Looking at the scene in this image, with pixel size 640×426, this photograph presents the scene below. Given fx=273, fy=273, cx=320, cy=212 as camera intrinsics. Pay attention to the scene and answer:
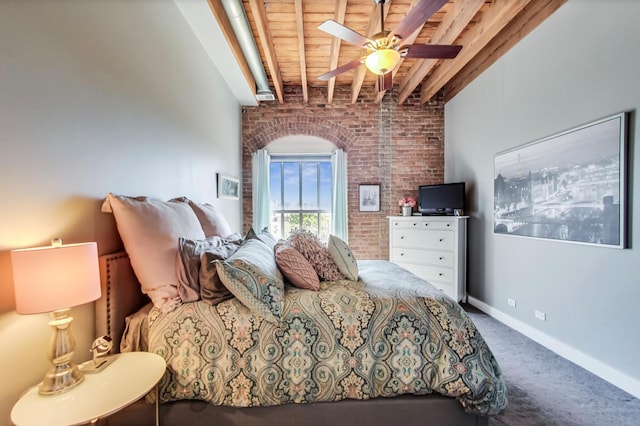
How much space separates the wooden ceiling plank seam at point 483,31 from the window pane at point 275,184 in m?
2.80

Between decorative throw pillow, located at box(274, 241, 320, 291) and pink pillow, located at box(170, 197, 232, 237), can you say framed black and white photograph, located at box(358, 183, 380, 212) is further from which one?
decorative throw pillow, located at box(274, 241, 320, 291)

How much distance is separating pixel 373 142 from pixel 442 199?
4.85 ft

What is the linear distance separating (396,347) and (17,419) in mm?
1529

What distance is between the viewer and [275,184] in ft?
15.8

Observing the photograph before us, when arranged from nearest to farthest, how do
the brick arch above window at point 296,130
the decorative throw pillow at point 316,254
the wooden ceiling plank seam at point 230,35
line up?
the decorative throw pillow at point 316,254 → the wooden ceiling plank seam at point 230,35 → the brick arch above window at point 296,130

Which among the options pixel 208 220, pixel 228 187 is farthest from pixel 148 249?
pixel 228 187

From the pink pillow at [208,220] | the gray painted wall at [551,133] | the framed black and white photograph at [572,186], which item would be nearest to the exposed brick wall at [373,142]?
the gray painted wall at [551,133]

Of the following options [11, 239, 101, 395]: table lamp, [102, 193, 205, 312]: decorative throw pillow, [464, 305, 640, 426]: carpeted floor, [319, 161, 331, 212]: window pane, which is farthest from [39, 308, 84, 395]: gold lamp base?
[319, 161, 331, 212]: window pane

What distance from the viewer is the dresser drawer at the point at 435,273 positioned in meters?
3.70

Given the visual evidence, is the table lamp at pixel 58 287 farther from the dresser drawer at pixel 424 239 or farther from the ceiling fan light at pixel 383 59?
the dresser drawer at pixel 424 239

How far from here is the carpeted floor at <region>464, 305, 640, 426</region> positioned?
66.7 inches

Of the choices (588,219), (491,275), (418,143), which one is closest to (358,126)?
(418,143)

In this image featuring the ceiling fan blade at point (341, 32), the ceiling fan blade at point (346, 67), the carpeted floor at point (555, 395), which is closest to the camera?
the carpeted floor at point (555, 395)

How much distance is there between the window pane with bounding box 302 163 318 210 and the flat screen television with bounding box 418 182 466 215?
1737mm
